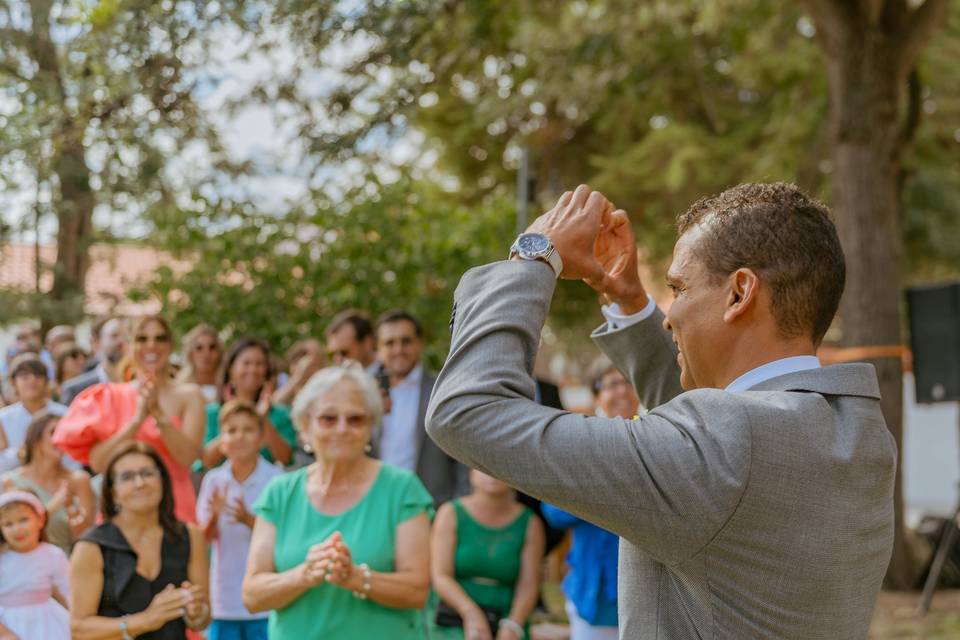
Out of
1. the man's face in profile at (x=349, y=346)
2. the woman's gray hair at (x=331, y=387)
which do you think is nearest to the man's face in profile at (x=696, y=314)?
the woman's gray hair at (x=331, y=387)

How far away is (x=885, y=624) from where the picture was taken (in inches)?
362

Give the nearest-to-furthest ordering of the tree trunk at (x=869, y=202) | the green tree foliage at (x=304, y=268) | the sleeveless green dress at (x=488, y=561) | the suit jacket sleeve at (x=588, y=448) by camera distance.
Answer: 1. the suit jacket sleeve at (x=588, y=448)
2. the sleeveless green dress at (x=488, y=561)
3. the tree trunk at (x=869, y=202)
4. the green tree foliage at (x=304, y=268)

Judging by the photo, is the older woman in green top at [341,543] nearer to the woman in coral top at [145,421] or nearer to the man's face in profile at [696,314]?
the woman in coral top at [145,421]

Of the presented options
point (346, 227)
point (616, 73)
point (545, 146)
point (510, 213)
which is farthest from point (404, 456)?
point (545, 146)

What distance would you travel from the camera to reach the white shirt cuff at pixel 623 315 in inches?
100

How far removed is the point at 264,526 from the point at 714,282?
304cm

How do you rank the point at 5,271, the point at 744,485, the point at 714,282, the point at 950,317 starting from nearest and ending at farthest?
the point at 744,485, the point at 714,282, the point at 950,317, the point at 5,271

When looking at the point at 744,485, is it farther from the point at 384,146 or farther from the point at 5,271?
the point at 5,271

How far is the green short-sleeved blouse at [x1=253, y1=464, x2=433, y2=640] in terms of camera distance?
14.6ft

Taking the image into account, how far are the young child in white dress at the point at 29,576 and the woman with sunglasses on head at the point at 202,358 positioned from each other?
2815 millimetres

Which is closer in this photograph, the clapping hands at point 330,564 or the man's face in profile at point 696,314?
the man's face in profile at point 696,314

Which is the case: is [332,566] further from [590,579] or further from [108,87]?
[108,87]

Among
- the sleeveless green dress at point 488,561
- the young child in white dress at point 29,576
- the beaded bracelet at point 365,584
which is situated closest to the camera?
the beaded bracelet at point 365,584

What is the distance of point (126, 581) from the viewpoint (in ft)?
15.7
